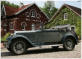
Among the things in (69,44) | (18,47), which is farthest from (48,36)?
(18,47)

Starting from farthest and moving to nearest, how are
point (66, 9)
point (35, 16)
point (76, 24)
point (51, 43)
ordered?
1. point (66, 9)
2. point (76, 24)
3. point (35, 16)
4. point (51, 43)

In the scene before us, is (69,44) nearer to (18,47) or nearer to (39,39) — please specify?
(39,39)

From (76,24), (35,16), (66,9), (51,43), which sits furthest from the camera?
(66,9)

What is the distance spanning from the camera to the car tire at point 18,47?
9.18 metres

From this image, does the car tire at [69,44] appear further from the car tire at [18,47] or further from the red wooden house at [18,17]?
the red wooden house at [18,17]

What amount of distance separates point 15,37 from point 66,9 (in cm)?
2128

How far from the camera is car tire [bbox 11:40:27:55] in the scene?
30.1 feet

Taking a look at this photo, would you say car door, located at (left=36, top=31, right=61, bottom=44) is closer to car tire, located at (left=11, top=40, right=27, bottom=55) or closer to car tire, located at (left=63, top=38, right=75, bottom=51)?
car tire, located at (left=63, top=38, right=75, bottom=51)

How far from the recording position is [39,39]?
31.6ft

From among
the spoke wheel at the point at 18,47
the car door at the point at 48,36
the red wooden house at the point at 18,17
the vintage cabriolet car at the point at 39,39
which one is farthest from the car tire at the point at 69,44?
the red wooden house at the point at 18,17

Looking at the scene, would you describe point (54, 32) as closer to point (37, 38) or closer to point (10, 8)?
point (37, 38)

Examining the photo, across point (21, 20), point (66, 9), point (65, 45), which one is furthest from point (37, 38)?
point (66, 9)

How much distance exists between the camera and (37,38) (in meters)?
9.61

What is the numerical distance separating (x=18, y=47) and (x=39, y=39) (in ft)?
3.52
